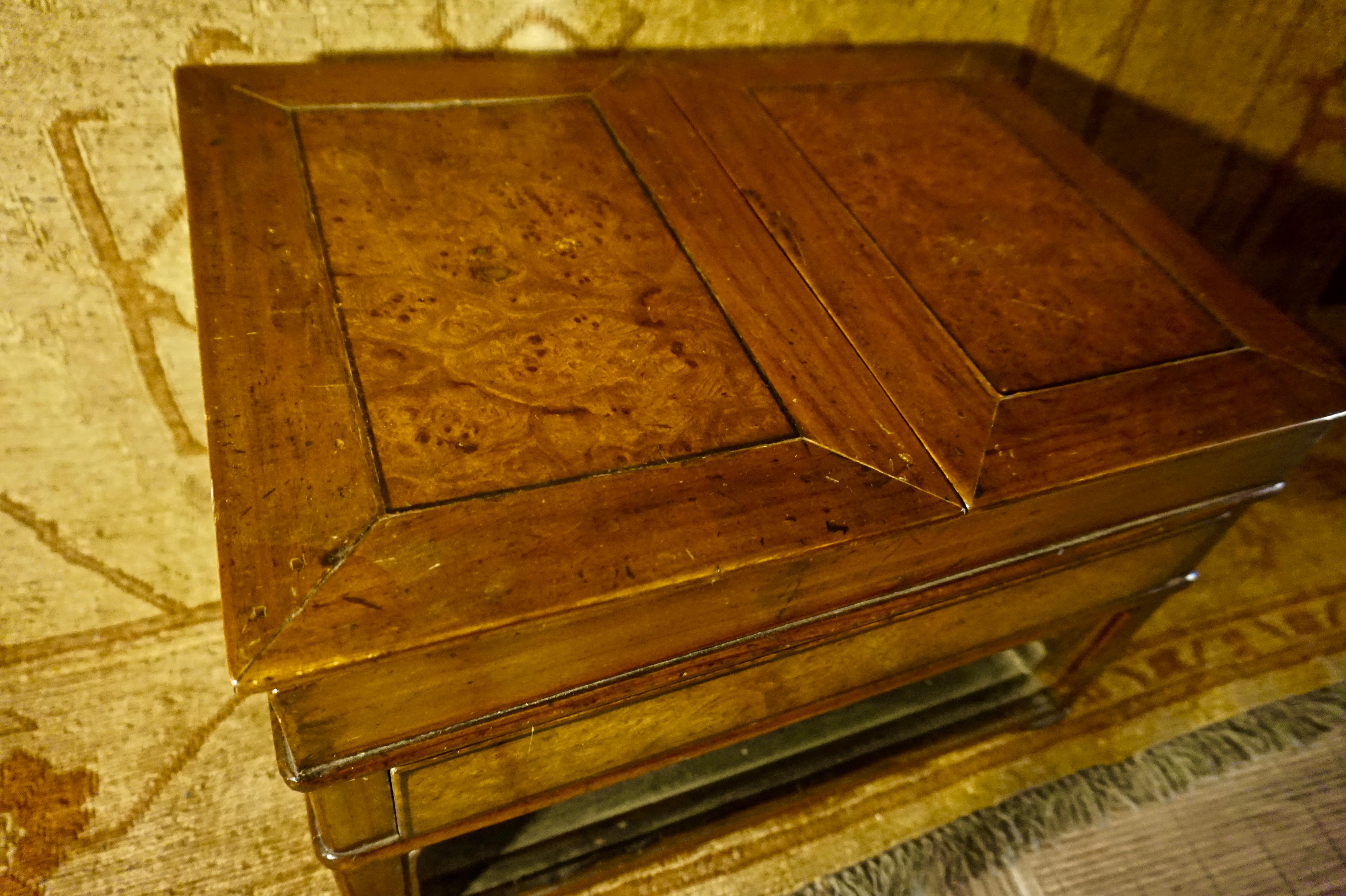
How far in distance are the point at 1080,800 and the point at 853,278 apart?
2.64ft

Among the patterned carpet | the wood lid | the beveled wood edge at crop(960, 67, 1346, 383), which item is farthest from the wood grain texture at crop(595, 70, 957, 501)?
the beveled wood edge at crop(960, 67, 1346, 383)

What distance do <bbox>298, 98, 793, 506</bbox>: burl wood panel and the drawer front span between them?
0.23m

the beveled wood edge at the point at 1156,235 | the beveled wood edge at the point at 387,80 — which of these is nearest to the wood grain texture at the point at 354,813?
the beveled wood edge at the point at 387,80

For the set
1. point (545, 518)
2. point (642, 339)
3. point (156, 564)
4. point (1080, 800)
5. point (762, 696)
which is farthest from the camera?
point (156, 564)

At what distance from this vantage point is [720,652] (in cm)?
64

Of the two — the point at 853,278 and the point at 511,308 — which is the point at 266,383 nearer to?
the point at 511,308

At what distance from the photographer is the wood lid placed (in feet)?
1.68

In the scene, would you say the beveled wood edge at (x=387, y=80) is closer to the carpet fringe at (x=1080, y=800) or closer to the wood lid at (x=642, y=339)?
the wood lid at (x=642, y=339)

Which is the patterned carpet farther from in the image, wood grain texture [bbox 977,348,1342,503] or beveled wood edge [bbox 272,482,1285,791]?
wood grain texture [bbox 977,348,1342,503]

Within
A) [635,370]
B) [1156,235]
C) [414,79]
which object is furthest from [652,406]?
[1156,235]

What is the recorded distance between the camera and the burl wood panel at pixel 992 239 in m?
0.71

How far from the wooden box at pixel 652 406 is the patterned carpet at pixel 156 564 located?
0.12 m

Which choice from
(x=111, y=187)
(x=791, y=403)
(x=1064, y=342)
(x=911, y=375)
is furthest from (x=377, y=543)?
(x=111, y=187)

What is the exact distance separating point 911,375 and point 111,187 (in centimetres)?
87
